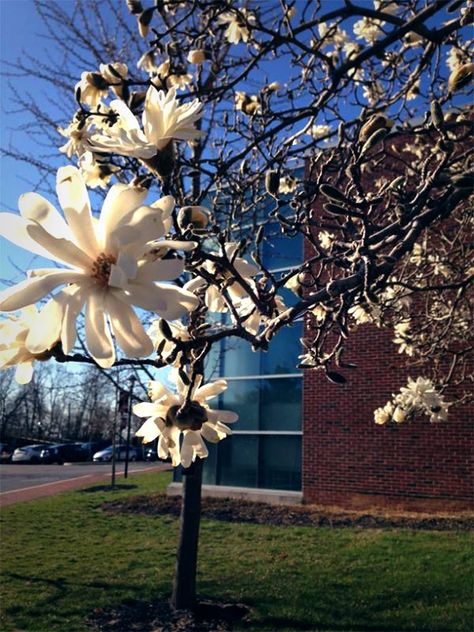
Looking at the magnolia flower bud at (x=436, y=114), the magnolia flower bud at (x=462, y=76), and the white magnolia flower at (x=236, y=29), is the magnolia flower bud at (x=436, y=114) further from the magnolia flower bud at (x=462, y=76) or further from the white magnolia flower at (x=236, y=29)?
the white magnolia flower at (x=236, y=29)

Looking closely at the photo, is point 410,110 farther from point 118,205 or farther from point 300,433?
point 300,433

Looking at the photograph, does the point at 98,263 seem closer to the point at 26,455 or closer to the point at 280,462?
the point at 280,462

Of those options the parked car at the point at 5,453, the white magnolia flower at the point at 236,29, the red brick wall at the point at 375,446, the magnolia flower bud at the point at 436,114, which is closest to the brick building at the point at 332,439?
the red brick wall at the point at 375,446

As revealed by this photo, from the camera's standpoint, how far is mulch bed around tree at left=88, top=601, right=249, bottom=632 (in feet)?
15.7

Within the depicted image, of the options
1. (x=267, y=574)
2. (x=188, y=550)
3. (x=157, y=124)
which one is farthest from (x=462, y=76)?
(x=267, y=574)

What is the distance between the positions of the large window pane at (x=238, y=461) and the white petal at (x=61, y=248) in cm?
1024

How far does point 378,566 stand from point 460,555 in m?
0.94

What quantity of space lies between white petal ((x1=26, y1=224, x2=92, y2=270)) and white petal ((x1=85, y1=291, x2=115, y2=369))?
0.07 meters

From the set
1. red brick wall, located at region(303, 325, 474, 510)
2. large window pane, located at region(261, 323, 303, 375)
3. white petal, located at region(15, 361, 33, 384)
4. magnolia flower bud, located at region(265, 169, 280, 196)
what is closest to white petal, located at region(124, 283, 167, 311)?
white petal, located at region(15, 361, 33, 384)

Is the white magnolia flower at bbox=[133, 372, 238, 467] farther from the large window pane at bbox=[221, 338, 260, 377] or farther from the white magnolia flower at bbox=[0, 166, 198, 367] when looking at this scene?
the large window pane at bbox=[221, 338, 260, 377]

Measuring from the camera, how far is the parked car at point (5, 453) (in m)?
37.2

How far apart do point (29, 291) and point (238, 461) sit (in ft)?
34.5

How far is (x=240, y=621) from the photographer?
15.8ft

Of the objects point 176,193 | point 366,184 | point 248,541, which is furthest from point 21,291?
point 366,184
